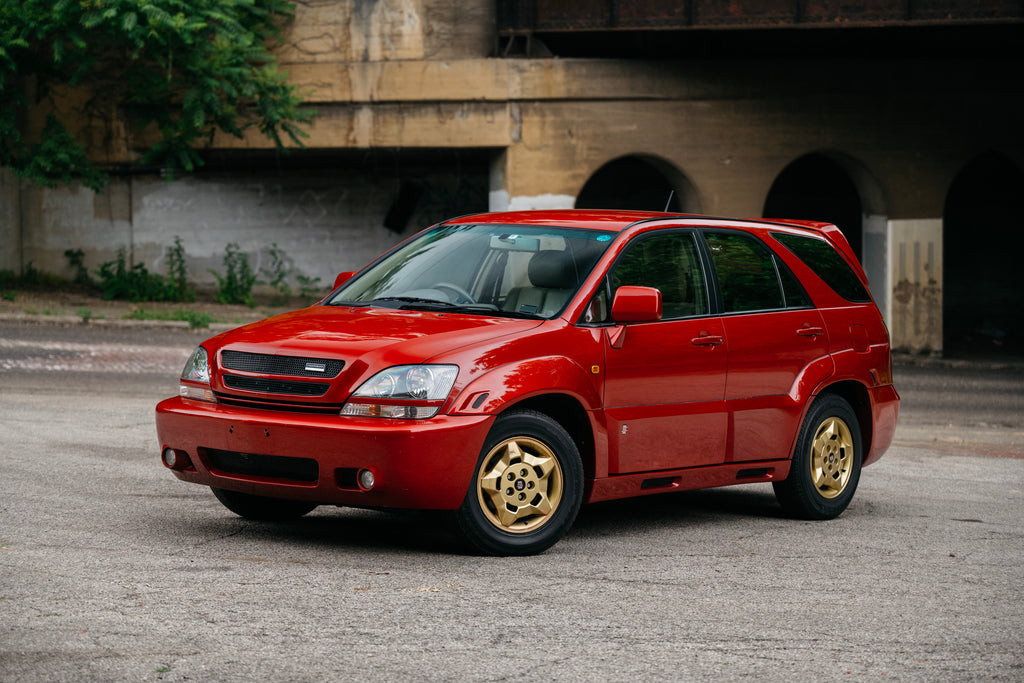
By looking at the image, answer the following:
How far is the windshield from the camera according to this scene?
287 inches

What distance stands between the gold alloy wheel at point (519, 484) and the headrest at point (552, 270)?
0.94 m

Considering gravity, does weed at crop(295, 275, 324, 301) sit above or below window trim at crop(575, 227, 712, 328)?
below

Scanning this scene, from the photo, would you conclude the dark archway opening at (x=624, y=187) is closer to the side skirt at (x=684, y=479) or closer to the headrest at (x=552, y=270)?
the side skirt at (x=684, y=479)

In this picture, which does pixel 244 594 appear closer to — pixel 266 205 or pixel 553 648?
pixel 553 648

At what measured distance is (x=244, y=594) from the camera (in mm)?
5805

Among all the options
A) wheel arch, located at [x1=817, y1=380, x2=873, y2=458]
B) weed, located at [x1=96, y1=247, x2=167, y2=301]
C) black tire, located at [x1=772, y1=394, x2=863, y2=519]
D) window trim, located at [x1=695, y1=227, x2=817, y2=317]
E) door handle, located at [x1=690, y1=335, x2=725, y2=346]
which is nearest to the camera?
door handle, located at [x1=690, y1=335, x2=725, y2=346]

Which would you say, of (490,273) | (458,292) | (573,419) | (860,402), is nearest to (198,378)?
(458,292)

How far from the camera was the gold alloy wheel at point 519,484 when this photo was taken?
21.9ft

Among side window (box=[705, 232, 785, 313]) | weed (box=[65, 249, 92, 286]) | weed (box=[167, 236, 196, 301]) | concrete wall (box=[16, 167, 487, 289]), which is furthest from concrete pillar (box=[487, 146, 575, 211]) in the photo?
side window (box=[705, 232, 785, 313])

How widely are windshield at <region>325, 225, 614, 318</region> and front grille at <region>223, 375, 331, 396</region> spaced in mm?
995

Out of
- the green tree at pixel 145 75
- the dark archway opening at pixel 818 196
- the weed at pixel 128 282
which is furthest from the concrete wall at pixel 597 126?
the dark archway opening at pixel 818 196

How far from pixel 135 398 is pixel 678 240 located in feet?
28.1

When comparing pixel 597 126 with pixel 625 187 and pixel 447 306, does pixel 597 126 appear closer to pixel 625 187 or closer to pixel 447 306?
pixel 625 187

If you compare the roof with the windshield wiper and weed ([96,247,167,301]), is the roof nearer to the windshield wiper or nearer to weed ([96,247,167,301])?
the windshield wiper
